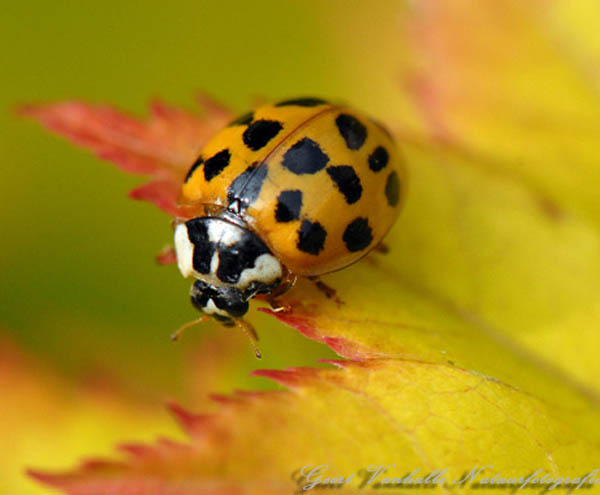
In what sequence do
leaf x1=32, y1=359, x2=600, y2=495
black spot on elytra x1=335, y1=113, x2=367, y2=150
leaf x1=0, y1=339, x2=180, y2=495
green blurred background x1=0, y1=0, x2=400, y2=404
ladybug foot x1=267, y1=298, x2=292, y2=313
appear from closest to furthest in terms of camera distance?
leaf x1=32, y1=359, x2=600, y2=495 < ladybug foot x1=267, y1=298, x2=292, y2=313 < black spot on elytra x1=335, y1=113, x2=367, y2=150 < leaf x1=0, y1=339, x2=180, y2=495 < green blurred background x1=0, y1=0, x2=400, y2=404

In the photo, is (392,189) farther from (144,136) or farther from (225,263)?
(144,136)

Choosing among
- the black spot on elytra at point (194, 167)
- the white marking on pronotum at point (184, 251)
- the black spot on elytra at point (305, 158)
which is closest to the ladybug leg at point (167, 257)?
the white marking on pronotum at point (184, 251)

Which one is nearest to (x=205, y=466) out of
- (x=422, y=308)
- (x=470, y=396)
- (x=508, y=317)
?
(x=470, y=396)

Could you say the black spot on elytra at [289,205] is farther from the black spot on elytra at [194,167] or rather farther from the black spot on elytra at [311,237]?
the black spot on elytra at [194,167]

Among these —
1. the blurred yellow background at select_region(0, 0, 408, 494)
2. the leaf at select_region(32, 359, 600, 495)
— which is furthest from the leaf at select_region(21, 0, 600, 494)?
the blurred yellow background at select_region(0, 0, 408, 494)

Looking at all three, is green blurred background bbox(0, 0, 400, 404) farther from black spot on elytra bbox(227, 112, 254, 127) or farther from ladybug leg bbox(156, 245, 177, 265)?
black spot on elytra bbox(227, 112, 254, 127)

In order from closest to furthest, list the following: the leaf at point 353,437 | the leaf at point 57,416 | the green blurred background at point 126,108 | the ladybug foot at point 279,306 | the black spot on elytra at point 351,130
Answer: the leaf at point 353,437
the ladybug foot at point 279,306
the black spot on elytra at point 351,130
the leaf at point 57,416
the green blurred background at point 126,108

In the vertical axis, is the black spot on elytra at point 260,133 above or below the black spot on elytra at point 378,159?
above
